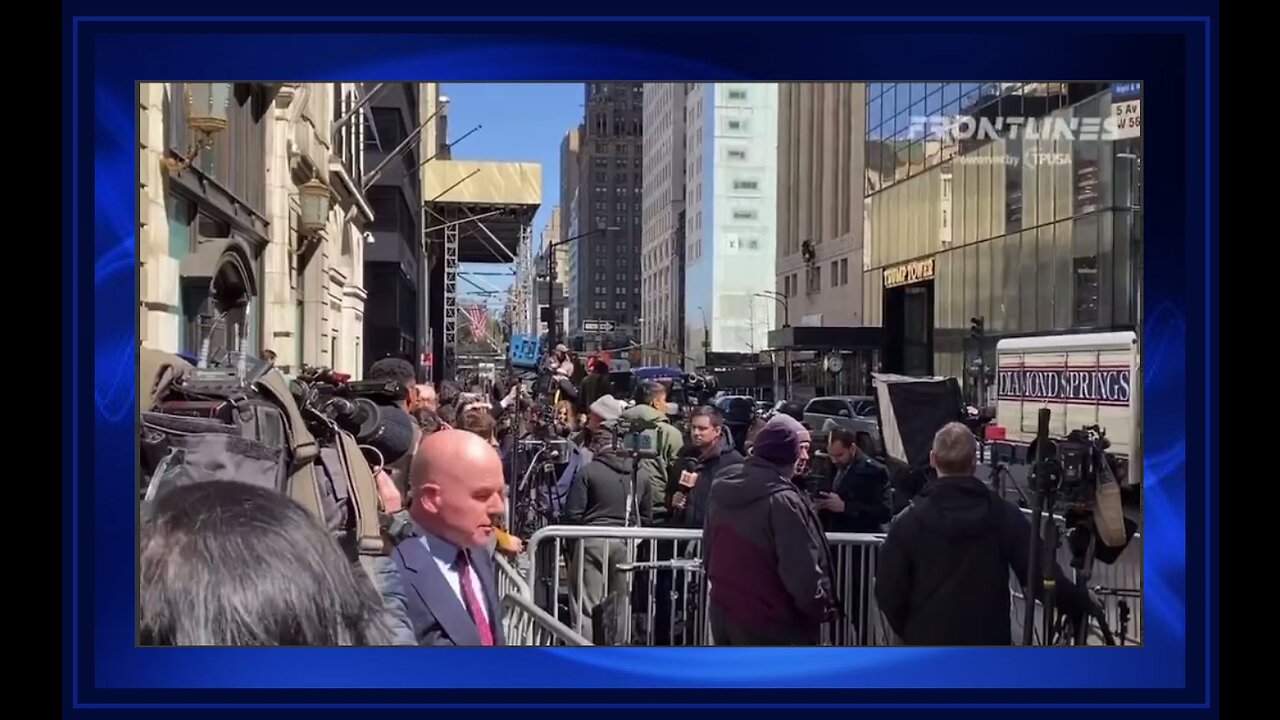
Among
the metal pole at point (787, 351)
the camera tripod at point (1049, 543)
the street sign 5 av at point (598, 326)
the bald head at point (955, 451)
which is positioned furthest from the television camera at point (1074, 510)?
the street sign 5 av at point (598, 326)

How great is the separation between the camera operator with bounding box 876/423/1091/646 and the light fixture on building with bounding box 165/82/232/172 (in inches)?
104

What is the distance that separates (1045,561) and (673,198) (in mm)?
2862

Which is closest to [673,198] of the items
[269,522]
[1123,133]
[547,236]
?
[547,236]

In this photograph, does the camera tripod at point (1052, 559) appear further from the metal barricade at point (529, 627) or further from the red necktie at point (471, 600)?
the red necktie at point (471, 600)

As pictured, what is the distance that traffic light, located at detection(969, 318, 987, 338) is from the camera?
447 cm

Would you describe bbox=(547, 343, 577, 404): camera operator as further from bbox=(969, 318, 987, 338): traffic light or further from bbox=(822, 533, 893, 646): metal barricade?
bbox=(969, 318, 987, 338): traffic light

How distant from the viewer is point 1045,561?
12.8 feet

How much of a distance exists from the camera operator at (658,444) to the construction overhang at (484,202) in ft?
3.45

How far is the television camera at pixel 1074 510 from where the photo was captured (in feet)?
12.3

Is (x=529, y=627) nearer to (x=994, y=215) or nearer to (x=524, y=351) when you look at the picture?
(x=994, y=215)

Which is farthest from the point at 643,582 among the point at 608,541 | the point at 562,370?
the point at 562,370

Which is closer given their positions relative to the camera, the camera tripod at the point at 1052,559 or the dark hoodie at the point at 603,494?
the camera tripod at the point at 1052,559

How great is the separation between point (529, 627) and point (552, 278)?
275 cm
